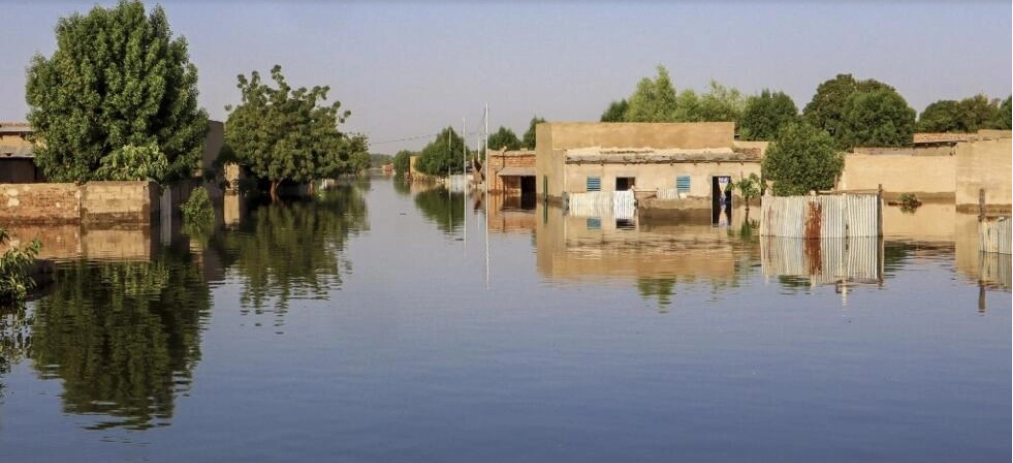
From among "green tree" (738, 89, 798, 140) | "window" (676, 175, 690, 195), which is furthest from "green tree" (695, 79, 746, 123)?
"window" (676, 175, 690, 195)

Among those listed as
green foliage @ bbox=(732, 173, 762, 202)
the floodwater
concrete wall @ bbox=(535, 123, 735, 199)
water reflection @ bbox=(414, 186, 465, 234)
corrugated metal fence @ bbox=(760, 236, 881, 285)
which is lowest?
the floodwater

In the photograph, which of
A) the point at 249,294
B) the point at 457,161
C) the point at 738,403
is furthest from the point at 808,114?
the point at 738,403

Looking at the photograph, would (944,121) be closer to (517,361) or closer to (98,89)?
(98,89)

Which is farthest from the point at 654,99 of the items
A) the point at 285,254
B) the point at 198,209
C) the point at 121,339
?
the point at 121,339

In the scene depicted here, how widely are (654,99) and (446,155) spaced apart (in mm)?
46116

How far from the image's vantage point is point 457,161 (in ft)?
488

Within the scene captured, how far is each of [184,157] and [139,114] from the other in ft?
10.7

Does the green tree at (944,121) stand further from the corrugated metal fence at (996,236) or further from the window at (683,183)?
the corrugated metal fence at (996,236)

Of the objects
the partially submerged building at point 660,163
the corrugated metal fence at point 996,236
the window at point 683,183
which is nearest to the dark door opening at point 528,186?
the partially submerged building at point 660,163

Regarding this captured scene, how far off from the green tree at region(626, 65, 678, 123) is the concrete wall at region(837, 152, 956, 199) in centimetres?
3777

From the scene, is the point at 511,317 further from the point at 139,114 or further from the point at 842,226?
the point at 139,114

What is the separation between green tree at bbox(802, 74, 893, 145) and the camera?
112 meters

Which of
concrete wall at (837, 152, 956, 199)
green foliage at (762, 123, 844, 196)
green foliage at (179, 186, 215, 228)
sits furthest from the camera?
concrete wall at (837, 152, 956, 199)

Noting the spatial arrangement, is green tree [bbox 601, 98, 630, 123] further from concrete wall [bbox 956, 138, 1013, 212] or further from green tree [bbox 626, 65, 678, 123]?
concrete wall [bbox 956, 138, 1013, 212]
